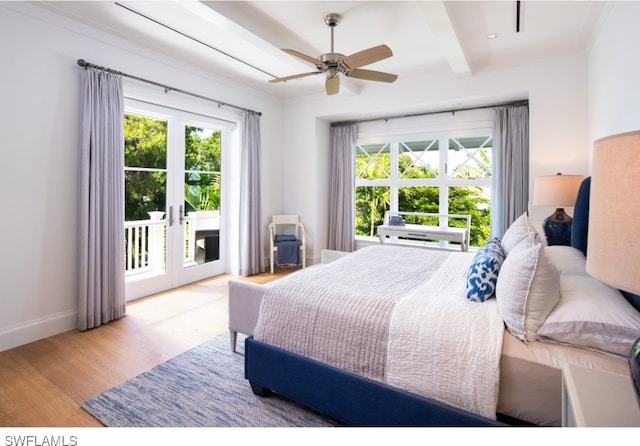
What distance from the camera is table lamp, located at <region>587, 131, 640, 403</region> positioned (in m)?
0.68

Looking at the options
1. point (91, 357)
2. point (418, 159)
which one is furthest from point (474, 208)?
point (91, 357)

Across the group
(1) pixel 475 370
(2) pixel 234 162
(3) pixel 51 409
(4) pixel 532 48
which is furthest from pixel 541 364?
(2) pixel 234 162

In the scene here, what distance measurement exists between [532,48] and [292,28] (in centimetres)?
249

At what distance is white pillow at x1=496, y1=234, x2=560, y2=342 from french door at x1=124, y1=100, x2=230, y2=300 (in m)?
3.66

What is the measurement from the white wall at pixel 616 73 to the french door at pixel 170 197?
13.3ft

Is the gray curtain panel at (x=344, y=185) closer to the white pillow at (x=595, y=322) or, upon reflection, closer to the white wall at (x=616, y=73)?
the white wall at (x=616, y=73)

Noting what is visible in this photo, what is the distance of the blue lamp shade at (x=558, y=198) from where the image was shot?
9.84 ft

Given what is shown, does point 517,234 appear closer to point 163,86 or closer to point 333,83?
point 333,83

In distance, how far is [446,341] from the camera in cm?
146

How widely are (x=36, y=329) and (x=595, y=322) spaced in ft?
12.3

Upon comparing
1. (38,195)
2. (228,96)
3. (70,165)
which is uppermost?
(228,96)

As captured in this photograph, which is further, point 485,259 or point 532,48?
point 532,48

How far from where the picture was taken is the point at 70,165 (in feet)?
9.53

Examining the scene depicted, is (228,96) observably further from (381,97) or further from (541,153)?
(541,153)
